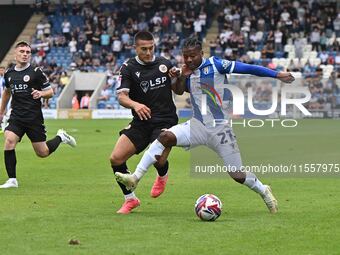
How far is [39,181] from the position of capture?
1566 cm

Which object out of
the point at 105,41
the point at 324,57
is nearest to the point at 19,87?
the point at 324,57

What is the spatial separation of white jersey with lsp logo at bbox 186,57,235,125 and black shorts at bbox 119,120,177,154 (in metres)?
0.72

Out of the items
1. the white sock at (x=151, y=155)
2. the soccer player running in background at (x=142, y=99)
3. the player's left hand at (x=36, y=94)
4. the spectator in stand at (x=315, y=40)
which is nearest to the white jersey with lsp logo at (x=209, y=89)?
the soccer player running in background at (x=142, y=99)

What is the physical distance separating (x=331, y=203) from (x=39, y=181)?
565cm

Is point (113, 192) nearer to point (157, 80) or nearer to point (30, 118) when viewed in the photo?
point (30, 118)

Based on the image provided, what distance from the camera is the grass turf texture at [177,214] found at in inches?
336

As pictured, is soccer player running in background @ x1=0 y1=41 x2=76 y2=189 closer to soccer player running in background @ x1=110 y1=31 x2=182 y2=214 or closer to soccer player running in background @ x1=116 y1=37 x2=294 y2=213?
soccer player running in background @ x1=110 y1=31 x2=182 y2=214

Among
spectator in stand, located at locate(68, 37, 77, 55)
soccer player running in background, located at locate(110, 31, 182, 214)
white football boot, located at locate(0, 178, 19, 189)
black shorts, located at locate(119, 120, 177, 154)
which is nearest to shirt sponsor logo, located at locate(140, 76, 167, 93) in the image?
soccer player running in background, located at locate(110, 31, 182, 214)

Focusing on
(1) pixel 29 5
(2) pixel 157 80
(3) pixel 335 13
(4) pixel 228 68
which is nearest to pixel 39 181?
(2) pixel 157 80

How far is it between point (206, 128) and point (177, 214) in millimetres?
1088

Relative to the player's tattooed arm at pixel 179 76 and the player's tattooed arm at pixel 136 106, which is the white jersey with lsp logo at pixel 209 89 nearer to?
the player's tattooed arm at pixel 179 76

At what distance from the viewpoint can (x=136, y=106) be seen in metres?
11.0

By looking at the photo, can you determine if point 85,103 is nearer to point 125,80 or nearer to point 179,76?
point 125,80

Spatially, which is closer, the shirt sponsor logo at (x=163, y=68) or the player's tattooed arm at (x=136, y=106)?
the player's tattooed arm at (x=136, y=106)
